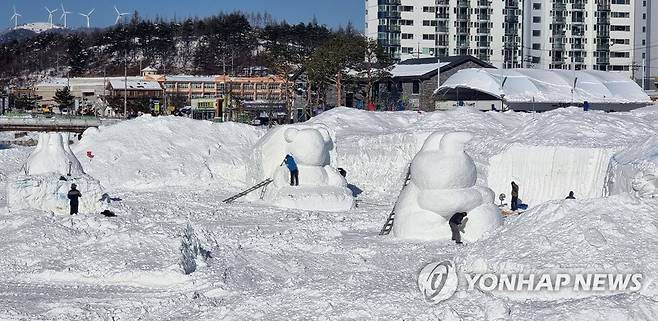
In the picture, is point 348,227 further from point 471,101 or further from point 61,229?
point 471,101

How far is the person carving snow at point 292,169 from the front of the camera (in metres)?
25.4

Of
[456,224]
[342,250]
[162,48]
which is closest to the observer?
[342,250]

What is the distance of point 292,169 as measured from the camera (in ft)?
83.4

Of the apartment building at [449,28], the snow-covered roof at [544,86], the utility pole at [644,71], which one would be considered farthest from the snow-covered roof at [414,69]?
the utility pole at [644,71]

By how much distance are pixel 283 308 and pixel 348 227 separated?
9.17 meters

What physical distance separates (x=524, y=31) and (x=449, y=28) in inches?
269

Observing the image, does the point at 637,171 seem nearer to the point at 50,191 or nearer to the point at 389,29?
the point at 50,191

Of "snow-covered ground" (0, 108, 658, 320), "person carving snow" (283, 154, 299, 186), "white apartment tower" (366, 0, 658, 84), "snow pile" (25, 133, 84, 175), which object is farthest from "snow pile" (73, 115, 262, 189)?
"white apartment tower" (366, 0, 658, 84)

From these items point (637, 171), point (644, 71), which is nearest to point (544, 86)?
point (644, 71)

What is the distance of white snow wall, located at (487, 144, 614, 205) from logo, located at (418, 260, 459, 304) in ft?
40.5

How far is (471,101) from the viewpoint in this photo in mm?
58031

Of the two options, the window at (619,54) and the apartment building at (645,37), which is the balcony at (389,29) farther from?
the apartment building at (645,37)

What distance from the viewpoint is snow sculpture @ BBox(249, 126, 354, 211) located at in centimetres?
2498

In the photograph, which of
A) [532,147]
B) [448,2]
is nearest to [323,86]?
[448,2]
